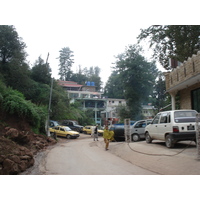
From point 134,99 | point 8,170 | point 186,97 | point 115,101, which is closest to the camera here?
Answer: point 8,170

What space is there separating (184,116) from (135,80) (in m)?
34.7

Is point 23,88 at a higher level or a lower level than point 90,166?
higher

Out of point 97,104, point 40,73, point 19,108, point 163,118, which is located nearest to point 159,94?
point 97,104

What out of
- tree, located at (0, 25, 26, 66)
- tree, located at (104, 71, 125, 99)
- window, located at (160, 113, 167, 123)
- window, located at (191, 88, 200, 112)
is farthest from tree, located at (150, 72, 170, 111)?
window, located at (160, 113, 167, 123)

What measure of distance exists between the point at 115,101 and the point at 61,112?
1125 inches

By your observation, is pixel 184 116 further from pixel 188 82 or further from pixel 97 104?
pixel 97 104

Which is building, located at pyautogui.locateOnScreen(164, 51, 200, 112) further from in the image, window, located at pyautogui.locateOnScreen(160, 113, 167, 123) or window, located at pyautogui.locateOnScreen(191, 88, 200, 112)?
window, located at pyautogui.locateOnScreen(160, 113, 167, 123)

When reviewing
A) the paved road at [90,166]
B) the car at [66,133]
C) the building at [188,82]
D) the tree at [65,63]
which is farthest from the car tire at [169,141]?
the tree at [65,63]

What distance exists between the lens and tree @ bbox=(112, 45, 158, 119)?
43500 mm

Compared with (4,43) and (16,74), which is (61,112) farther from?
(4,43)

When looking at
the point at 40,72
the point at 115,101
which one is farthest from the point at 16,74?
the point at 115,101

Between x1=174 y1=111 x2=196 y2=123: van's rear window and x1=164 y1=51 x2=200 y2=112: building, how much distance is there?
2.37 m

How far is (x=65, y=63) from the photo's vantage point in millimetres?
79125

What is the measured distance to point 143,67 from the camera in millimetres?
44406
